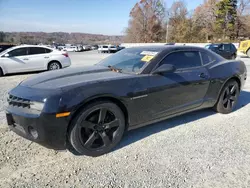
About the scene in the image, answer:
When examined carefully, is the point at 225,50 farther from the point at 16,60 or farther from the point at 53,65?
the point at 16,60

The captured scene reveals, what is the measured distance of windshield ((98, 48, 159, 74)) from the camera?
3.36 m

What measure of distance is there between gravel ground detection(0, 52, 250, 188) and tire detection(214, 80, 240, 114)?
77 cm

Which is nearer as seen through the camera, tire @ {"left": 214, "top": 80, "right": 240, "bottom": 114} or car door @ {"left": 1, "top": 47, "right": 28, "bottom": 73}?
tire @ {"left": 214, "top": 80, "right": 240, "bottom": 114}

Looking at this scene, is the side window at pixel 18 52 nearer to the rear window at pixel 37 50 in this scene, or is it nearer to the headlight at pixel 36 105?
the rear window at pixel 37 50

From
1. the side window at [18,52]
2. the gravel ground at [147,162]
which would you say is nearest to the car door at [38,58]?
the side window at [18,52]

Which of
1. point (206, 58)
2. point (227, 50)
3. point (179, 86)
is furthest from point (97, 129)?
point (227, 50)

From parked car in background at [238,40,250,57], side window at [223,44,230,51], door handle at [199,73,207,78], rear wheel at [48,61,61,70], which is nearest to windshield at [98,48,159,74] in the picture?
door handle at [199,73,207,78]

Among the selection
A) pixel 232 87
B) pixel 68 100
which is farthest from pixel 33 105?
pixel 232 87

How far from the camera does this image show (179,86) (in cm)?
350

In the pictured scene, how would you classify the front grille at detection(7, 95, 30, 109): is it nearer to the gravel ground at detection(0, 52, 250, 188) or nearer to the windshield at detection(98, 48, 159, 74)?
the gravel ground at detection(0, 52, 250, 188)

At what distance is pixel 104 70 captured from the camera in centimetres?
348

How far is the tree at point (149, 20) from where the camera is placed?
56.2 meters

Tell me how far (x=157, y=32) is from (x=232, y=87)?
181 ft

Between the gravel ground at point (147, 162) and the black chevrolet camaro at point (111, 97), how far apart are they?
0.26 metres
